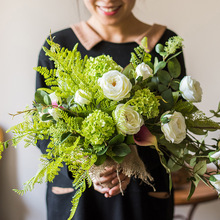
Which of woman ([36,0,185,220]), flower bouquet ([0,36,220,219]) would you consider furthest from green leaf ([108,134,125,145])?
woman ([36,0,185,220])

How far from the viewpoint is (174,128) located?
0.62 metres

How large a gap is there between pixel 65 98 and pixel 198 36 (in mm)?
1301

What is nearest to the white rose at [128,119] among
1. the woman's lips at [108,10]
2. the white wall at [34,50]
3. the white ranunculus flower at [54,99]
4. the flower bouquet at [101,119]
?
the flower bouquet at [101,119]

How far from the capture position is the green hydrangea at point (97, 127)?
58cm

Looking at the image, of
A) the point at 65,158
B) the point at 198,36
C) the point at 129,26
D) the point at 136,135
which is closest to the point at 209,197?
the point at 198,36

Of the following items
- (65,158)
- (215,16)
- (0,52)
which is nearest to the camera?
(65,158)

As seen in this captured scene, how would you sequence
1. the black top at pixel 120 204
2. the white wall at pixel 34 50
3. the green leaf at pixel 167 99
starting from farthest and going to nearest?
the white wall at pixel 34 50 < the black top at pixel 120 204 < the green leaf at pixel 167 99

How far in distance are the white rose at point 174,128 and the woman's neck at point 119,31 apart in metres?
0.54

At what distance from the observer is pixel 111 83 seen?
59 centimetres

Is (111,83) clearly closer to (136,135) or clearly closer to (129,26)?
(136,135)

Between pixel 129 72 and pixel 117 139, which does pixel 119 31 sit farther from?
pixel 117 139

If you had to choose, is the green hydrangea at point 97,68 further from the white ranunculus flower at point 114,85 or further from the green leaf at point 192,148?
the green leaf at point 192,148

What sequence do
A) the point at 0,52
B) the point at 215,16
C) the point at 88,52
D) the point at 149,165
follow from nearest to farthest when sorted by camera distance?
the point at 149,165 → the point at 88,52 → the point at 0,52 → the point at 215,16

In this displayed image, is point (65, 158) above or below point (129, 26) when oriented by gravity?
below
